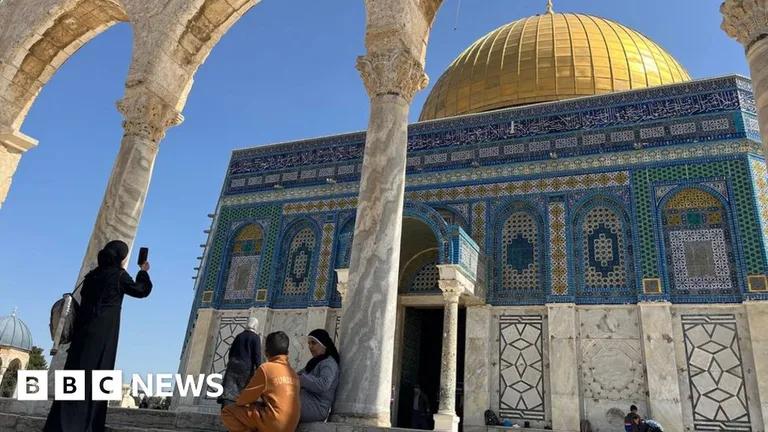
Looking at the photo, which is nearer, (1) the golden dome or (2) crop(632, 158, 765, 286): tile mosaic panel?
(2) crop(632, 158, 765, 286): tile mosaic panel

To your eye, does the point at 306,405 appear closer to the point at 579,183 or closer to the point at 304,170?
the point at 579,183

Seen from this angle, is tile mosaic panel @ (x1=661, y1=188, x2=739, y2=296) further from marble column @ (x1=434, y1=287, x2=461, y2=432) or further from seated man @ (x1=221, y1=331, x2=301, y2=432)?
seated man @ (x1=221, y1=331, x2=301, y2=432)

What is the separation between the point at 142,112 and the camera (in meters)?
5.46

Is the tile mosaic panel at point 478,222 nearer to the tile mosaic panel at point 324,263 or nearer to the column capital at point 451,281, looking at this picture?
the column capital at point 451,281

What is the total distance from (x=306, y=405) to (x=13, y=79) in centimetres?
600

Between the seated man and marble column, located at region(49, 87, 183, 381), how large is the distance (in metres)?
2.83

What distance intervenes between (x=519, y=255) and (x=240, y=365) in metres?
6.73

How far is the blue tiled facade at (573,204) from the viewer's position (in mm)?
8602

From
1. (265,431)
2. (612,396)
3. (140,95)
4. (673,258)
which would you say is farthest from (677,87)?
(265,431)

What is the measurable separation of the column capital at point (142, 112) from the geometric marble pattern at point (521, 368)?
20.5ft

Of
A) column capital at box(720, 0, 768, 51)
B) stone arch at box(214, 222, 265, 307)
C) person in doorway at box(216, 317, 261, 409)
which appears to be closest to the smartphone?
person in doorway at box(216, 317, 261, 409)

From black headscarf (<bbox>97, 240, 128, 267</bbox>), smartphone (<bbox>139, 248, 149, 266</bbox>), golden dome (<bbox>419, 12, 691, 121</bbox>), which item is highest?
golden dome (<bbox>419, 12, 691, 121</bbox>)

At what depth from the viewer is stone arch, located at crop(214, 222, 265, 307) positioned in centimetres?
1152

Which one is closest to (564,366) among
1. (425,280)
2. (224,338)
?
(425,280)
